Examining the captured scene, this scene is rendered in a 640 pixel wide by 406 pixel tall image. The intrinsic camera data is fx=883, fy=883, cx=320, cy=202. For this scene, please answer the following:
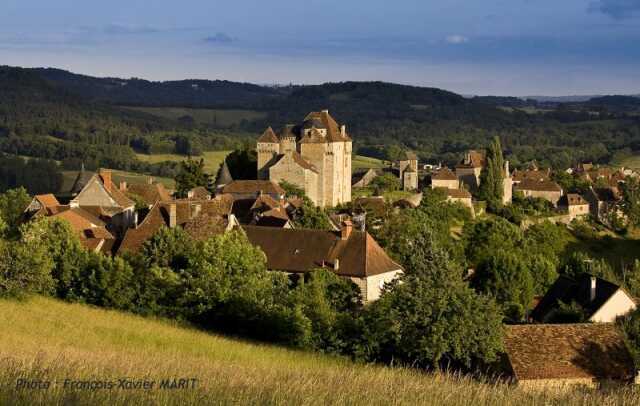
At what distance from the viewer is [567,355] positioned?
2412 centimetres

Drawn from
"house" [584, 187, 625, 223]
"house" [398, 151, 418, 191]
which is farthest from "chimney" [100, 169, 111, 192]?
"house" [584, 187, 625, 223]

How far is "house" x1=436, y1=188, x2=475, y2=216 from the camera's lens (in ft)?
237

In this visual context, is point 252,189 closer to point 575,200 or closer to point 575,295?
point 575,295

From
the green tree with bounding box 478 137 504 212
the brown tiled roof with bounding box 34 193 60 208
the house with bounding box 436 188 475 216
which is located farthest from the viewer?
the green tree with bounding box 478 137 504 212

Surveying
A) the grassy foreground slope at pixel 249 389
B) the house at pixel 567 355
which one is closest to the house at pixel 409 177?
the house at pixel 567 355

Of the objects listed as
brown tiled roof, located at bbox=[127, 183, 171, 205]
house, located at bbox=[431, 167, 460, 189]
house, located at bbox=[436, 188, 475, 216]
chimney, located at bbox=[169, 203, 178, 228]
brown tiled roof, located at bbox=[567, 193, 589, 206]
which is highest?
chimney, located at bbox=[169, 203, 178, 228]

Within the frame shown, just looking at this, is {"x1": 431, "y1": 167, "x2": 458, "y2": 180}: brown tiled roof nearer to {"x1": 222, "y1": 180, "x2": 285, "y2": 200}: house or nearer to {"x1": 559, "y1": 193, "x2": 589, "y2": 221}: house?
{"x1": 559, "y1": 193, "x2": 589, "y2": 221}: house

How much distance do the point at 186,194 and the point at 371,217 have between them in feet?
46.3

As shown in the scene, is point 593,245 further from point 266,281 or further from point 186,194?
point 266,281

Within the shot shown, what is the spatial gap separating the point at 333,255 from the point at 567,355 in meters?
13.7

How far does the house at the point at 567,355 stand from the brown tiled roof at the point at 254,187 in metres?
30.7

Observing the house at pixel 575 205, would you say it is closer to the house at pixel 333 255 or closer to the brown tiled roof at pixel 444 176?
the brown tiled roof at pixel 444 176

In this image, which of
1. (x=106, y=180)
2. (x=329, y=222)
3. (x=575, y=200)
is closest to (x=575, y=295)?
(x=329, y=222)

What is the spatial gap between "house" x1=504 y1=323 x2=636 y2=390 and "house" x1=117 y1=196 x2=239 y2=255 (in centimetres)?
1459
